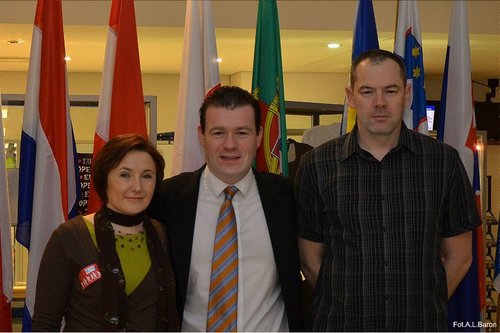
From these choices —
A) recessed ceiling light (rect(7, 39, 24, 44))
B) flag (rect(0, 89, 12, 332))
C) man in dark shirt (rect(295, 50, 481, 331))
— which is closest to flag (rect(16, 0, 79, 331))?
flag (rect(0, 89, 12, 332))

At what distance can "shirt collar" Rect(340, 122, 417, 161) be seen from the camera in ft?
7.32

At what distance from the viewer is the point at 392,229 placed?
2.18 m

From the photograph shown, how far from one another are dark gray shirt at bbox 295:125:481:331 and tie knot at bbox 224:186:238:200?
0.88 ft

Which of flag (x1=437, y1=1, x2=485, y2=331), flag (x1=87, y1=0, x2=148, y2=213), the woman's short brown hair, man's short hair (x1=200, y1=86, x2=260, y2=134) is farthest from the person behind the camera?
flag (x1=437, y1=1, x2=485, y2=331)

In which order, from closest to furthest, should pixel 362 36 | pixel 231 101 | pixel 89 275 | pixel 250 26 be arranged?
pixel 89 275 < pixel 231 101 < pixel 362 36 < pixel 250 26

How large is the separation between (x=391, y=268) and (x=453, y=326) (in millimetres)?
981

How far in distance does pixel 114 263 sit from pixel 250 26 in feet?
11.2

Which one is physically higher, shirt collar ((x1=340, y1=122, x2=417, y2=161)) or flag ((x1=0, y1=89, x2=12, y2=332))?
shirt collar ((x1=340, y1=122, x2=417, y2=161))

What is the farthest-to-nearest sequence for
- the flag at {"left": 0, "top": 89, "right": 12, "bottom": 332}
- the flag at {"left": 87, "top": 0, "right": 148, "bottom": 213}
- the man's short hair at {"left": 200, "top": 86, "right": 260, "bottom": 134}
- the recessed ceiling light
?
the recessed ceiling light, the flag at {"left": 87, "top": 0, "right": 148, "bottom": 213}, the flag at {"left": 0, "top": 89, "right": 12, "bottom": 332}, the man's short hair at {"left": 200, "top": 86, "right": 260, "bottom": 134}

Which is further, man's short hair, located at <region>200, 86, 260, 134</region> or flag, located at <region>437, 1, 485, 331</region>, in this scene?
flag, located at <region>437, 1, 485, 331</region>

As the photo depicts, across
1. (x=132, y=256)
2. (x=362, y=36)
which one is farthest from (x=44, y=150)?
(x=362, y=36)

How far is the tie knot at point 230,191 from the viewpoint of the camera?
2.21 m

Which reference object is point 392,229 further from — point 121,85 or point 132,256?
point 121,85

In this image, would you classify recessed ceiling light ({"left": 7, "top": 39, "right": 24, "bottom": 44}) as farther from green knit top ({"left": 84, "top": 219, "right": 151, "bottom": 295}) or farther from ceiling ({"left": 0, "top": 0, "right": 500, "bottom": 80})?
green knit top ({"left": 84, "top": 219, "right": 151, "bottom": 295})
